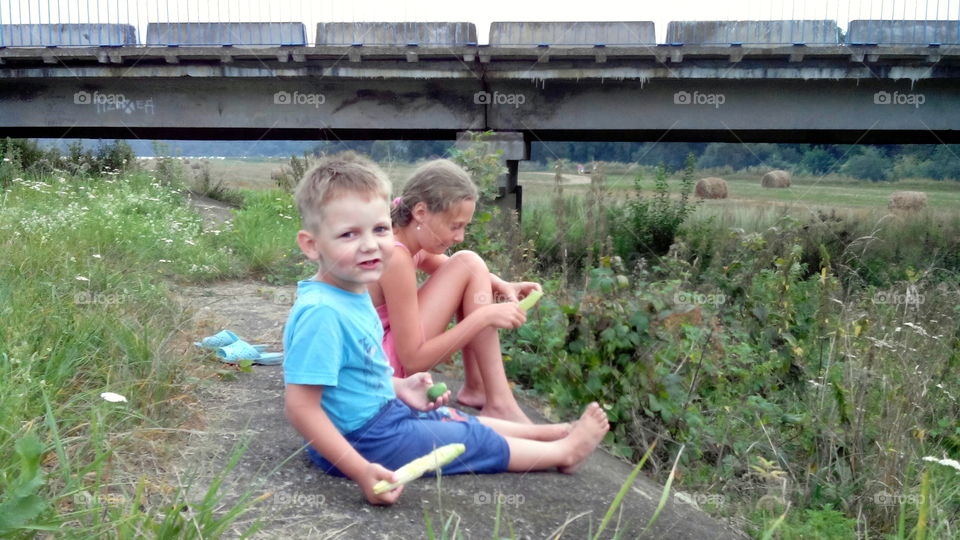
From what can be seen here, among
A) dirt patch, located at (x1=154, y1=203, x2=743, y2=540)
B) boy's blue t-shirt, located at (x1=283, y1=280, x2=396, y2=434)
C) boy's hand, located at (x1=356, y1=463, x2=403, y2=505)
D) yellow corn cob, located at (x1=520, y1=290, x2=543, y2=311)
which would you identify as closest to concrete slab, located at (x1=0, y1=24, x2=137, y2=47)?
dirt patch, located at (x1=154, y1=203, x2=743, y2=540)

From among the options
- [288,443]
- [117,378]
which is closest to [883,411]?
[288,443]

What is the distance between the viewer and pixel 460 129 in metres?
12.9

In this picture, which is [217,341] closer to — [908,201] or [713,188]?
[908,201]

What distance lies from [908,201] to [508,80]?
35.7 feet

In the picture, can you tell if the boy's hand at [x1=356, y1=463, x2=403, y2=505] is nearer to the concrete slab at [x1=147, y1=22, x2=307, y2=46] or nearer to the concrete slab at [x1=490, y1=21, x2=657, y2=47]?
the concrete slab at [x1=490, y1=21, x2=657, y2=47]

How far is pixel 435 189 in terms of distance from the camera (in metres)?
3.40

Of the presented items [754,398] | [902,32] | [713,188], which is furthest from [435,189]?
[713,188]

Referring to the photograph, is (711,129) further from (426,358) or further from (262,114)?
(426,358)

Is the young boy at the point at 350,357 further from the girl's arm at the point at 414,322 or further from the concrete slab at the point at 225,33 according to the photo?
the concrete slab at the point at 225,33

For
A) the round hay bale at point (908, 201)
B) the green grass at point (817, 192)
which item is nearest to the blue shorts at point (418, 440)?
the green grass at point (817, 192)

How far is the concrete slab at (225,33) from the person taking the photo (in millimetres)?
12156

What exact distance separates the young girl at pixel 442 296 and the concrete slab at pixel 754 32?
29.7ft

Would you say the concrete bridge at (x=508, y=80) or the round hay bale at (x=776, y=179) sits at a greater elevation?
the concrete bridge at (x=508, y=80)

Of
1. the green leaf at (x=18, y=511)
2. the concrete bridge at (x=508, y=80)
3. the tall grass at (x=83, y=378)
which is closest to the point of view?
the green leaf at (x=18, y=511)
